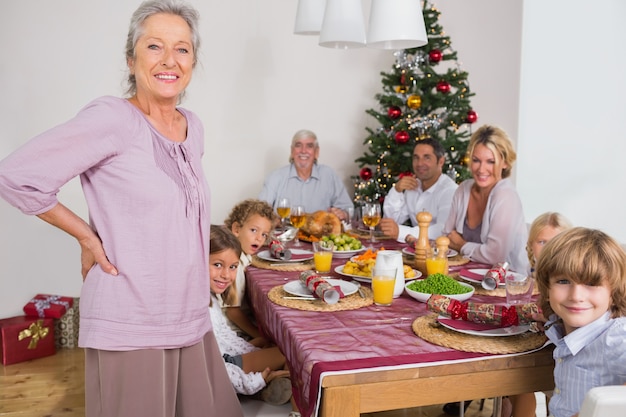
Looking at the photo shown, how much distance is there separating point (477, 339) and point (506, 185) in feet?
4.26

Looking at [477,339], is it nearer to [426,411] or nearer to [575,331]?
[575,331]

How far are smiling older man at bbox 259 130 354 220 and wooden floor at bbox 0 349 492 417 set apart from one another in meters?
1.61

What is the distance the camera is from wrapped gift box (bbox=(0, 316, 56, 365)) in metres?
3.52

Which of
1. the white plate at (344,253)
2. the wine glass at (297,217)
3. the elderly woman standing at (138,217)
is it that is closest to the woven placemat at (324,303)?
the elderly woman standing at (138,217)

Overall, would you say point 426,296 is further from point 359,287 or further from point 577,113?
point 577,113

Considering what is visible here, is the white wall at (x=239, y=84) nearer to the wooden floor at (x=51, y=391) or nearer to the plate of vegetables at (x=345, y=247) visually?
the wooden floor at (x=51, y=391)

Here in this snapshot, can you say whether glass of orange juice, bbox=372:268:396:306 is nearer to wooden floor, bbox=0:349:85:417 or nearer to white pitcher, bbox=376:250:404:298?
white pitcher, bbox=376:250:404:298

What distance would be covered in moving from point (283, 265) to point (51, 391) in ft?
5.29

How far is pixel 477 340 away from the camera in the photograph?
1535 millimetres

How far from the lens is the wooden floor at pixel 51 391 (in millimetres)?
2873

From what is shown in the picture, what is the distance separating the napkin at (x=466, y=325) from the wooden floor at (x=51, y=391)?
132cm

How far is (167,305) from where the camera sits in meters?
1.44

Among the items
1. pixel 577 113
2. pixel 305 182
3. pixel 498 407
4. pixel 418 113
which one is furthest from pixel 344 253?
pixel 577 113

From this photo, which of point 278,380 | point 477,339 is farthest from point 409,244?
point 477,339
